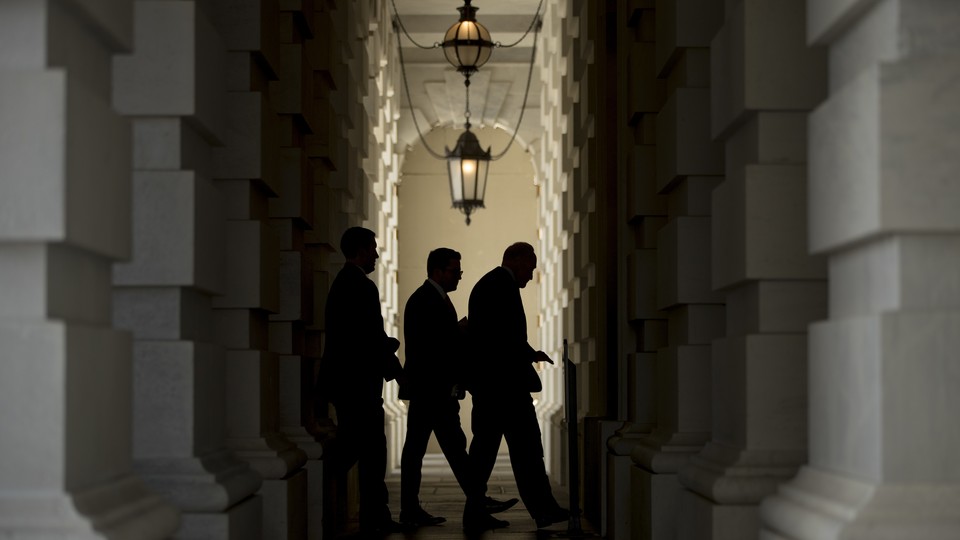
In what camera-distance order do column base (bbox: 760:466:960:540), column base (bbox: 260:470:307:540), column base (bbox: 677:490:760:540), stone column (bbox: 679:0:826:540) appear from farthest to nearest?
1. column base (bbox: 260:470:307:540)
2. column base (bbox: 677:490:760:540)
3. stone column (bbox: 679:0:826:540)
4. column base (bbox: 760:466:960:540)

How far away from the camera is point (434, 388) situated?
31.8 feet

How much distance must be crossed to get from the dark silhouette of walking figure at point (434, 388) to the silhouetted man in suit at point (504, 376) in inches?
10.9

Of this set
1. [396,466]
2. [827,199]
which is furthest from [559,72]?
[827,199]

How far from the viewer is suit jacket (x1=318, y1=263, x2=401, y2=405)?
27.7 feet

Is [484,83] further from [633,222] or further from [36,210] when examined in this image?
[36,210]

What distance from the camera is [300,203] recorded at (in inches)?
331

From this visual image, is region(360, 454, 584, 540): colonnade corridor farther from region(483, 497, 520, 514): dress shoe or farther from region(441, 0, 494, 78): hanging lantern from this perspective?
region(441, 0, 494, 78): hanging lantern

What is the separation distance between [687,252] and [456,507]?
5.82 metres

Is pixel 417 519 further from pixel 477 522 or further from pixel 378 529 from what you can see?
pixel 378 529

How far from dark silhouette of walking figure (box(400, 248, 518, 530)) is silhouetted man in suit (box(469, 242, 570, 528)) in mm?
276

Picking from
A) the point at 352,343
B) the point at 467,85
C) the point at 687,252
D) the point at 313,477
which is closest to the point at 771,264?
the point at 687,252

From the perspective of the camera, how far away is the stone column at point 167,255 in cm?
509

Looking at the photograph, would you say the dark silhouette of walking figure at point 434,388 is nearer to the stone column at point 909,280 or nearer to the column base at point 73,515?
the column base at point 73,515

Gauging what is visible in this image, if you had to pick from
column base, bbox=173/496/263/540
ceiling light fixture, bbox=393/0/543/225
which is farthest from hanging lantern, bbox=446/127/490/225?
column base, bbox=173/496/263/540
